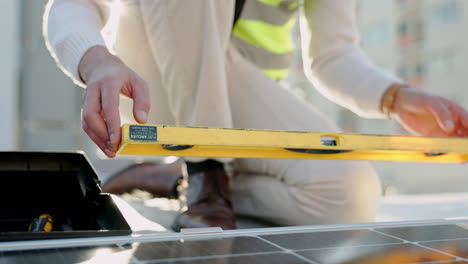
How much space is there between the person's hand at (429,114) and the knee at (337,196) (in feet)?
0.52

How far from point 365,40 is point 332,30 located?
41.5 feet

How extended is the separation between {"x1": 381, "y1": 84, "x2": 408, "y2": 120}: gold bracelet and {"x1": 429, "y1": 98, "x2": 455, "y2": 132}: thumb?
14 centimetres

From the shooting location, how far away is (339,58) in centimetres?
123

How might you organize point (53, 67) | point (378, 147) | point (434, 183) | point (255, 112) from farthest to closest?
1. point (434, 183)
2. point (53, 67)
3. point (255, 112)
4. point (378, 147)

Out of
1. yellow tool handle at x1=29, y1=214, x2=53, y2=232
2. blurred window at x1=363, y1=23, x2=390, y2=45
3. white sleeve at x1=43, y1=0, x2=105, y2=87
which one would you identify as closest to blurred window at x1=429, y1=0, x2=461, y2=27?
blurred window at x1=363, y1=23, x2=390, y2=45

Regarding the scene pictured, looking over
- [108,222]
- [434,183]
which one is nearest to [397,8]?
[434,183]

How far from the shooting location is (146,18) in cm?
99

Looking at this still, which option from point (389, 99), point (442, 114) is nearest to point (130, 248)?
point (442, 114)

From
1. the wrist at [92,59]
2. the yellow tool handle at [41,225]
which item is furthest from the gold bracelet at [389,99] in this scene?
the yellow tool handle at [41,225]

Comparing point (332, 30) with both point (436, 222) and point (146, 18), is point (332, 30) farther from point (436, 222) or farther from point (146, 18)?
point (436, 222)

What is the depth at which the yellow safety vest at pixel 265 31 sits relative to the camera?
127 cm

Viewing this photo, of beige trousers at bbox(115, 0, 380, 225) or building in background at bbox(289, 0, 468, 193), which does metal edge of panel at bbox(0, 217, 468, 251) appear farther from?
building in background at bbox(289, 0, 468, 193)

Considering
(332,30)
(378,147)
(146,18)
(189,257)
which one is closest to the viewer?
(189,257)

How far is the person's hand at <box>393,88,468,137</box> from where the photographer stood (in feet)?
2.88
